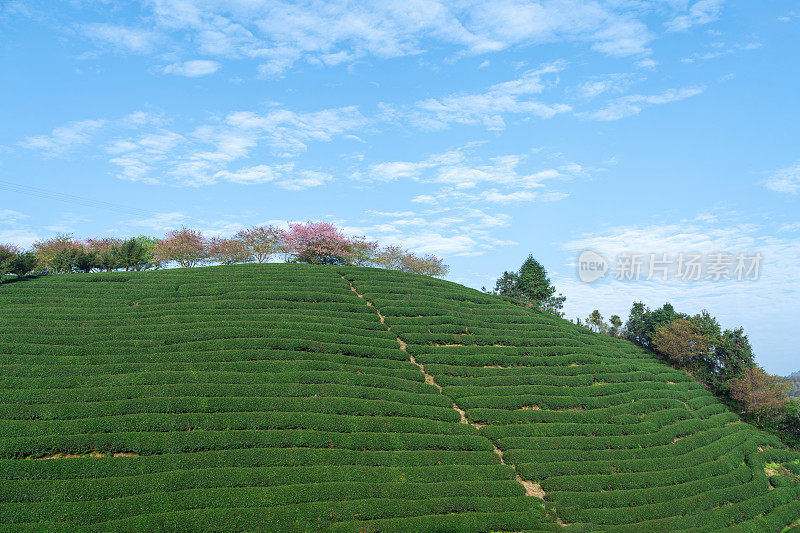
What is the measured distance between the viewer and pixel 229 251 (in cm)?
4894

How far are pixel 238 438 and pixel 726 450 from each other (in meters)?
25.4

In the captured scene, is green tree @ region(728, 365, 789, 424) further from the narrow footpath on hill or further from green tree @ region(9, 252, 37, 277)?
green tree @ region(9, 252, 37, 277)

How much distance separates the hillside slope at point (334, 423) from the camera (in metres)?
15.4

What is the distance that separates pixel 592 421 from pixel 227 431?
57.1 ft

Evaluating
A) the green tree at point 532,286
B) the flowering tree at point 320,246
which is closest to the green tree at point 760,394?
the green tree at point 532,286

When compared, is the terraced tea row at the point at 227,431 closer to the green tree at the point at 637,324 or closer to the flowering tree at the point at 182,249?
the flowering tree at the point at 182,249

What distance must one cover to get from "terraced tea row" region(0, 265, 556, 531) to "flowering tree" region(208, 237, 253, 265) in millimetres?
20499

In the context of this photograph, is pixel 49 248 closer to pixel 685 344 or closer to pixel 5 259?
pixel 5 259

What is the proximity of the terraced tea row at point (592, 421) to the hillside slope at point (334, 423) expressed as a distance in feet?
0.36

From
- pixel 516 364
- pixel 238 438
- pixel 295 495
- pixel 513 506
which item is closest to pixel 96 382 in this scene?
pixel 238 438

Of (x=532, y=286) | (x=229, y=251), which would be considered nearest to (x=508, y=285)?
(x=532, y=286)

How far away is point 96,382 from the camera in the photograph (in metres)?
20.0

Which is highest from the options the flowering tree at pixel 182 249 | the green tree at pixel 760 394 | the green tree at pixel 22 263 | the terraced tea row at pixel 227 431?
the flowering tree at pixel 182 249

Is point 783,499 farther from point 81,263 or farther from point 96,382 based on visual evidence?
point 81,263
